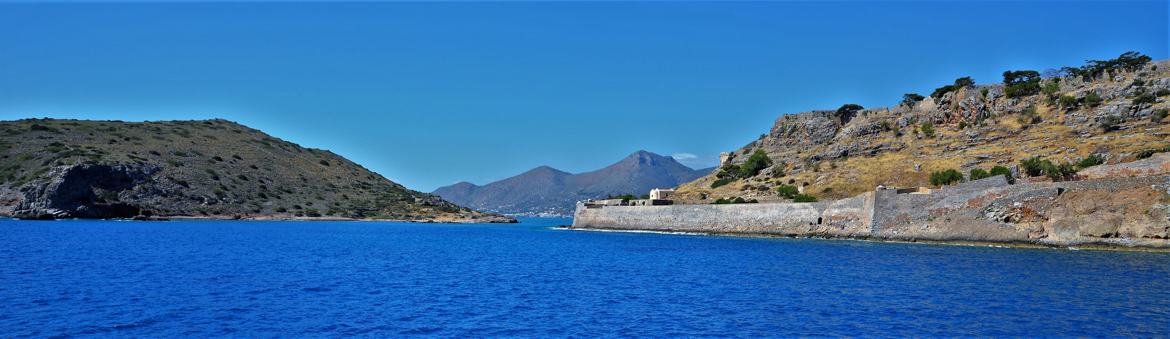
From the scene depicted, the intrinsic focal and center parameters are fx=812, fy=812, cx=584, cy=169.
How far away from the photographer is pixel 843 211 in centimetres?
5128

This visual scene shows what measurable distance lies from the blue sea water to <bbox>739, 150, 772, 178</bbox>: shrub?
167 ft

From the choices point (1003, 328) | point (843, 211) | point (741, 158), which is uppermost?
point (741, 158)

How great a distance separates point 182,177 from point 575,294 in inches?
3238

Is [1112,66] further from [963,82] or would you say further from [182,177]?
[182,177]

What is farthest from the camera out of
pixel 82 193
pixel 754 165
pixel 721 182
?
pixel 754 165

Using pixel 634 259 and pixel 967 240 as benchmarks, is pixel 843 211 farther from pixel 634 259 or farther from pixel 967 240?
pixel 634 259

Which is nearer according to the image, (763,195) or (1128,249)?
(1128,249)

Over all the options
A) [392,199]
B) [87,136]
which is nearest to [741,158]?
[392,199]

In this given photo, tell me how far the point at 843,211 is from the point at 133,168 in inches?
2915

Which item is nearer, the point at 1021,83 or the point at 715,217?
the point at 715,217

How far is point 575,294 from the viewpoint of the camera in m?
22.0

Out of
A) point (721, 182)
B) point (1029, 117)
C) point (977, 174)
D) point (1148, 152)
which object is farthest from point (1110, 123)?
point (721, 182)

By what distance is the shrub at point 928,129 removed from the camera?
75869 millimetres

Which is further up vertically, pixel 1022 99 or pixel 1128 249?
pixel 1022 99
